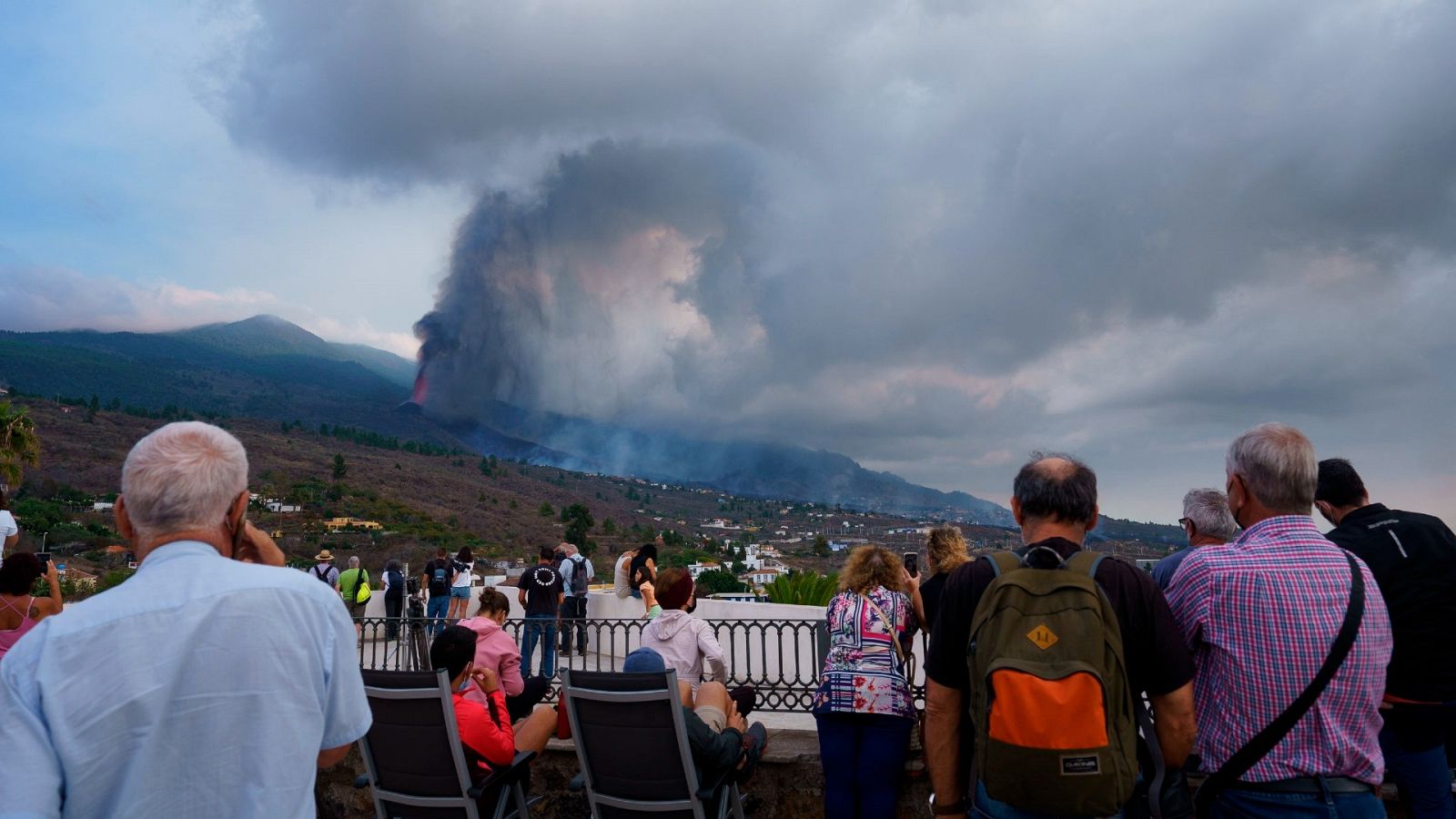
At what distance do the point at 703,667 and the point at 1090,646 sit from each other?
3.19m

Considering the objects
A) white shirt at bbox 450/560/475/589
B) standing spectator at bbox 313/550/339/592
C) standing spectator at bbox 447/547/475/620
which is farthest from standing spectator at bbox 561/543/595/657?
standing spectator at bbox 313/550/339/592

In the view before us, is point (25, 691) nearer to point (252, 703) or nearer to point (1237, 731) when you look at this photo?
point (252, 703)

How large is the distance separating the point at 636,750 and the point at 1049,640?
230 cm

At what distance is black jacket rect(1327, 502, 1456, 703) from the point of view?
2990mm

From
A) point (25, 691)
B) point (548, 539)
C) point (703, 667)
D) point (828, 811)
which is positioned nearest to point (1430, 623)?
point (828, 811)

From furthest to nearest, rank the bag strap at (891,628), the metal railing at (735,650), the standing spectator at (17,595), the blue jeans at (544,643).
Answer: the blue jeans at (544,643), the metal railing at (735,650), the standing spectator at (17,595), the bag strap at (891,628)

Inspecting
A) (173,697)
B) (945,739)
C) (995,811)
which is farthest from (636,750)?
(173,697)

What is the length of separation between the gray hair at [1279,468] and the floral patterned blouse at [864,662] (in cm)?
178

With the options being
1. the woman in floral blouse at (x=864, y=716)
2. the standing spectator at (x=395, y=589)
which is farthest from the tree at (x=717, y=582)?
the woman in floral blouse at (x=864, y=716)

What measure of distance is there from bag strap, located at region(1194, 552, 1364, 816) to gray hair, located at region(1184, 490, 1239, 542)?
140 centimetres

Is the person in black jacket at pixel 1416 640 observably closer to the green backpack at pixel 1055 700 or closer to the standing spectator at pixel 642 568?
the green backpack at pixel 1055 700

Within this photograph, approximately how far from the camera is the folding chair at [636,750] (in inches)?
150

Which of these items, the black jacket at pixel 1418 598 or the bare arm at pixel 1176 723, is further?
the black jacket at pixel 1418 598

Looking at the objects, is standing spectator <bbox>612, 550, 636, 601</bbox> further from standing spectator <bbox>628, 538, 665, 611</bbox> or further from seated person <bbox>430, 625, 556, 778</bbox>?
seated person <bbox>430, 625, 556, 778</bbox>
